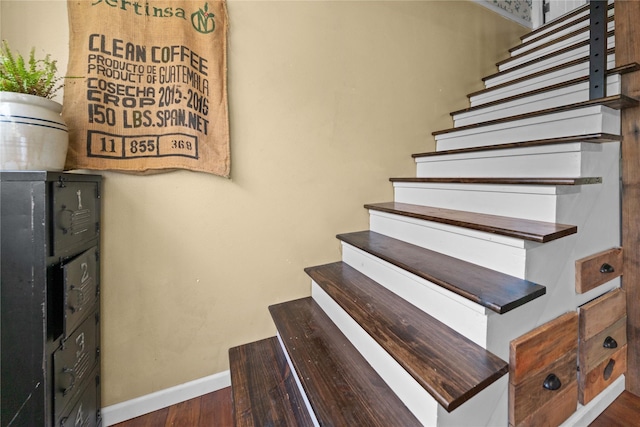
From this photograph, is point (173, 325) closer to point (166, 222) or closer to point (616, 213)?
point (166, 222)

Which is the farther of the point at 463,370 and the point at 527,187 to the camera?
the point at 527,187

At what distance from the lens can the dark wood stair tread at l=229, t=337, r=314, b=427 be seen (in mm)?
971

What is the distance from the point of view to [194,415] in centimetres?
126

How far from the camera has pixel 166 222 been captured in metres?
1.29

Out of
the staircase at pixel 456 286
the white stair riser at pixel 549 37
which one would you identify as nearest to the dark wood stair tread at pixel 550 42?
the white stair riser at pixel 549 37

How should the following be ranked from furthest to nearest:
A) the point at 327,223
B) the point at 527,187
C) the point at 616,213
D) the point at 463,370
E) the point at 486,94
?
the point at 486,94 → the point at 327,223 → the point at 616,213 → the point at 527,187 → the point at 463,370

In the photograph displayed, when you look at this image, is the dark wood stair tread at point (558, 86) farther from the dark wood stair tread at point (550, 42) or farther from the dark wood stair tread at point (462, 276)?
the dark wood stair tread at point (462, 276)

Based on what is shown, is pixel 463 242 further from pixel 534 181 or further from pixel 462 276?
pixel 534 181

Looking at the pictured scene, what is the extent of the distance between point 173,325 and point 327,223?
3.20 feet

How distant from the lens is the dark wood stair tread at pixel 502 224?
89 cm

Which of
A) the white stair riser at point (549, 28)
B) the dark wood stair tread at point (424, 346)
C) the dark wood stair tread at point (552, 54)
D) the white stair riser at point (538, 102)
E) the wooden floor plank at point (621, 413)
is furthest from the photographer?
the white stair riser at point (549, 28)

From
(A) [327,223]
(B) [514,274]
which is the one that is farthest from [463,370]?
(A) [327,223]

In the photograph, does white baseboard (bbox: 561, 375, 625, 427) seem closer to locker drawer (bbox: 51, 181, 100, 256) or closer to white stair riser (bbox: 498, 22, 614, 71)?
locker drawer (bbox: 51, 181, 100, 256)

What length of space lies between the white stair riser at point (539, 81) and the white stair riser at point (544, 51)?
0.82 ft
